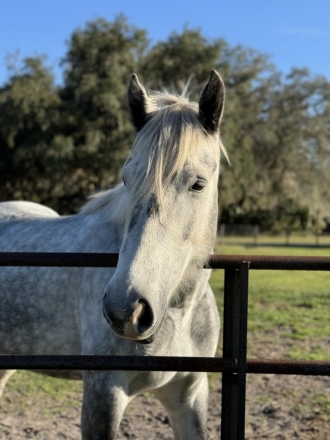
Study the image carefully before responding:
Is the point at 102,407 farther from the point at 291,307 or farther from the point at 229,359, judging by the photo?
the point at 291,307

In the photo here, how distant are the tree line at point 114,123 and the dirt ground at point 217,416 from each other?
1553cm

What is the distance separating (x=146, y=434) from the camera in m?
3.94

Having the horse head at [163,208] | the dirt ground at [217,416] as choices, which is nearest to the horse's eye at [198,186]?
the horse head at [163,208]

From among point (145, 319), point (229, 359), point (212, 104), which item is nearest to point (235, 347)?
point (229, 359)

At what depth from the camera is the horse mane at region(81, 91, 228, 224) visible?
78.9 inches

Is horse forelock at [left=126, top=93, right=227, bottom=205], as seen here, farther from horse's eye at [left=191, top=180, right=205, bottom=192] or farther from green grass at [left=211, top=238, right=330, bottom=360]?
green grass at [left=211, top=238, right=330, bottom=360]

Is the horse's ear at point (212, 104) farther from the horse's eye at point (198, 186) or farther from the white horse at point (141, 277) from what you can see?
the horse's eye at point (198, 186)

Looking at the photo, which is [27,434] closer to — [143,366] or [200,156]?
[143,366]

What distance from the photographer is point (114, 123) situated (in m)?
21.2

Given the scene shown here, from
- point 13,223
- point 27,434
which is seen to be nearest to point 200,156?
point 13,223

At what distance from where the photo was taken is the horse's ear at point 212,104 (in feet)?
7.15

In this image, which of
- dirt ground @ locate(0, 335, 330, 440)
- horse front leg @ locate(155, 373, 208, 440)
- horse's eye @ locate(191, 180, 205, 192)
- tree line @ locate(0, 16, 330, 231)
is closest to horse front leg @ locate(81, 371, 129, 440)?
horse front leg @ locate(155, 373, 208, 440)

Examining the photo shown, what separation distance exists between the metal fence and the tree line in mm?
17549

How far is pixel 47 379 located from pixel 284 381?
242 centimetres
